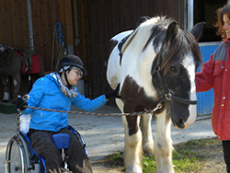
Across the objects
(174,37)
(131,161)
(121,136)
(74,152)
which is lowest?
(121,136)

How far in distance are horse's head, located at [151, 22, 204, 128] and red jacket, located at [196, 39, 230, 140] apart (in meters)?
0.14

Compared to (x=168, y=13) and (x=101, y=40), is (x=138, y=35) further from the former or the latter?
(x=101, y=40)

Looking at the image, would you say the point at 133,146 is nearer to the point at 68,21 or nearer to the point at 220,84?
the point at 220,84

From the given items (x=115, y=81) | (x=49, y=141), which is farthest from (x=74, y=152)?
(x=115, y=81)

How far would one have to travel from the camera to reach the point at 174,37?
2.09 metres

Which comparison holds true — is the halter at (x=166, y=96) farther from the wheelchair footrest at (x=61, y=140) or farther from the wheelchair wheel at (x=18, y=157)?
the wheelchair wheel at (x=18, y=157)

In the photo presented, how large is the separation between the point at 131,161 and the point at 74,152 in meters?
0.88

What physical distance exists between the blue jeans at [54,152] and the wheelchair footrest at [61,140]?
1.2 inches

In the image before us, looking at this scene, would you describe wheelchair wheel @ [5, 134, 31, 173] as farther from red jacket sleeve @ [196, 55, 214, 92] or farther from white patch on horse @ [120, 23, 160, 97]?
red jacket sleeve @ [196, 55, 214, 92]

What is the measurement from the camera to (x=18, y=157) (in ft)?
7.15

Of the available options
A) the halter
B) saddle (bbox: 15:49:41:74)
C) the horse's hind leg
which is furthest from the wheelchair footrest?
saddle (bbox: 15:49:41:74)

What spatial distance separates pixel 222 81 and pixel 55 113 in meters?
1.35

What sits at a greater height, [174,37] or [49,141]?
[174,37]

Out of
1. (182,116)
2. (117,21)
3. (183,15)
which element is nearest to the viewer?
(182,116)
